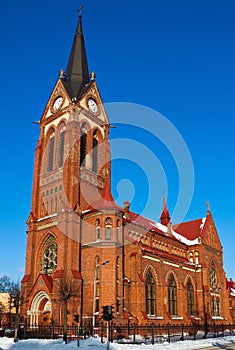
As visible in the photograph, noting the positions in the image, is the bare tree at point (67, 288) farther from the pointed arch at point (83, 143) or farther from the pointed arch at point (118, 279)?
the pointed arch at point (83, 143)

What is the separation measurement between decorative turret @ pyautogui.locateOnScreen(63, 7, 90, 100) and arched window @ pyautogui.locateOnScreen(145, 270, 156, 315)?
1032 inches

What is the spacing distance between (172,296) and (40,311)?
17.4m

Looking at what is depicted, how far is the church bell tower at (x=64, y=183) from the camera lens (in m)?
42.1

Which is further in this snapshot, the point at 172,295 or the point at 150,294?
the point at 172,295

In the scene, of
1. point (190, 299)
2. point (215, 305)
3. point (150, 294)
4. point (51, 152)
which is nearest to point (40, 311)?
point (150, 294)

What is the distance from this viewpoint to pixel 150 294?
4588cm

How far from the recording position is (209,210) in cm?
6675

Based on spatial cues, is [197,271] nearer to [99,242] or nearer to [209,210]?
[209,210]

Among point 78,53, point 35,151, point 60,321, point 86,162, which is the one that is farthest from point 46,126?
point 60,321

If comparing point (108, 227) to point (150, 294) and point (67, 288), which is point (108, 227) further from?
point (150, 294)

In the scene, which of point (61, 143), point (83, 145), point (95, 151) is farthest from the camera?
point (95, 151)

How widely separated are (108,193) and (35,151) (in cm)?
1472

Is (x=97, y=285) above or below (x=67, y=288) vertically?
above

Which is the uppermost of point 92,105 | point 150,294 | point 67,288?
point 92,105
